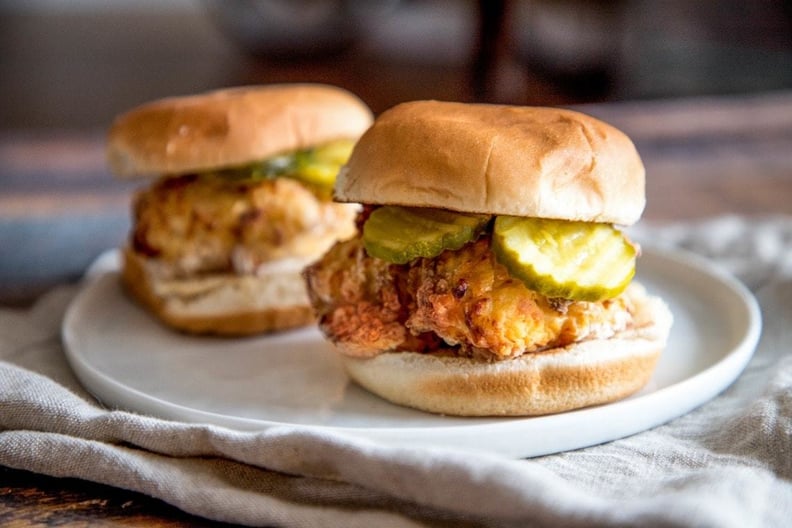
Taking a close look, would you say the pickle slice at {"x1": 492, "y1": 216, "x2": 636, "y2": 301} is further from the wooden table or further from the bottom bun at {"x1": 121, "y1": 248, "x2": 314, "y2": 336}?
the wooden table

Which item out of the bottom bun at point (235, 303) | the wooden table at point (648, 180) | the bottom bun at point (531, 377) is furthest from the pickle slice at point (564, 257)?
the wooden table at point (648, 180)

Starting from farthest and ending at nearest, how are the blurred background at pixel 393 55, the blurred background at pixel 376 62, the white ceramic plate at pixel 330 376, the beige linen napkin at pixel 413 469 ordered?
the blurred background at pixel 393 55 → the blurred background at pixel 376 62 → the white ceramic plate at pixel 330 376 → the beige linen napkin at pixel 413 469

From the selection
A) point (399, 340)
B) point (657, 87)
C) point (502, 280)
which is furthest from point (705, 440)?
point (657, 87)

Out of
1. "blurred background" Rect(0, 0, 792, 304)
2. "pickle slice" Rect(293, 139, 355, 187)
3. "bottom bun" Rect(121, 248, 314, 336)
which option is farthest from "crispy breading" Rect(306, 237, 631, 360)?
"blurred background" Rect(0, 0, 792, 304)

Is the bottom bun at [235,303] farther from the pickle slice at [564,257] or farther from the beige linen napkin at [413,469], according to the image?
the pickle slice at [564,257]

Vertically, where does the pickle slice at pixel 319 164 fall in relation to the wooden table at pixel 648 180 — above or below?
above

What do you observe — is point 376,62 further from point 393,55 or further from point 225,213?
point 225,213
